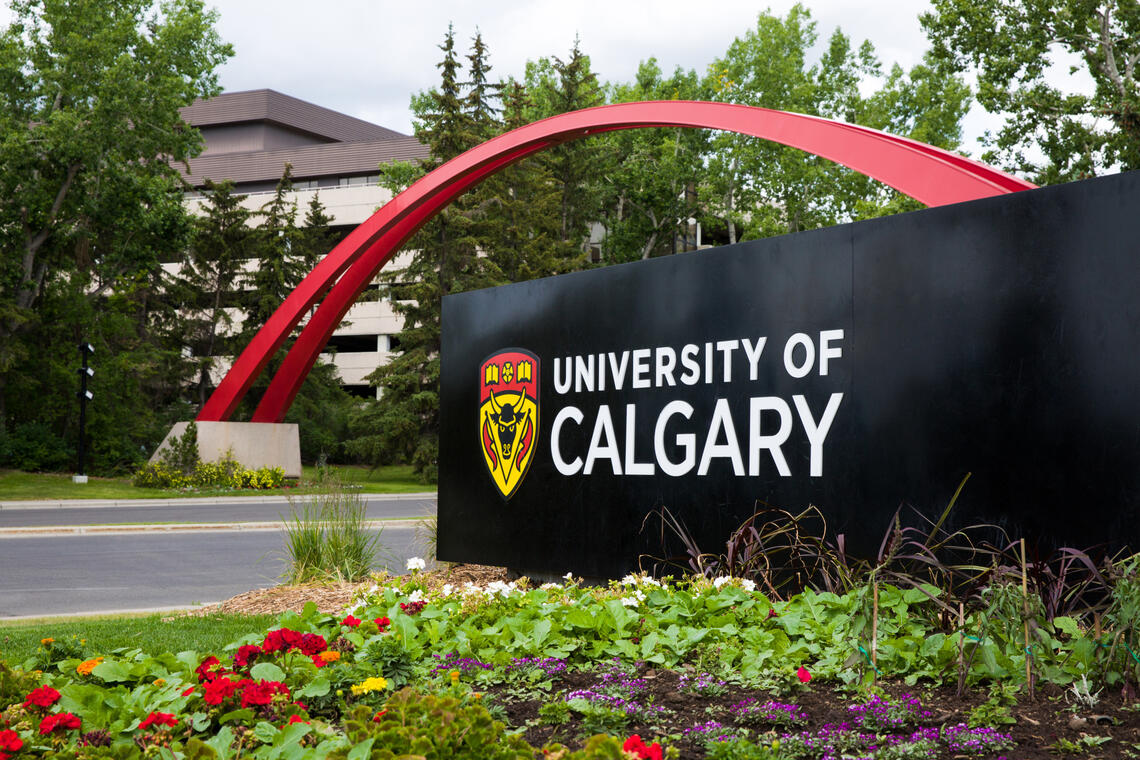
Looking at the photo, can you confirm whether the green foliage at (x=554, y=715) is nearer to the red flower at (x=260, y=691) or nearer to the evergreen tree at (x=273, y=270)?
the red flower at (x=260, y=691)

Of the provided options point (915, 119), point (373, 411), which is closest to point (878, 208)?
point (915, 119)

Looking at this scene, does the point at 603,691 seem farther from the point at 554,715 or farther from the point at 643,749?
the point at 643,749

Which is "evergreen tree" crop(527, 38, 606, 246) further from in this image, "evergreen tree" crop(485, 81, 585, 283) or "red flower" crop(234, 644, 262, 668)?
"red flower" crop(234, 644, 262, 668)

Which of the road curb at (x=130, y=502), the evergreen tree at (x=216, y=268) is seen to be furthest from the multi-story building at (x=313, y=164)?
the road curb at (x=130, y=502)

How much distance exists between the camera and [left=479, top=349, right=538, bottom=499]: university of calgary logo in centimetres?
824

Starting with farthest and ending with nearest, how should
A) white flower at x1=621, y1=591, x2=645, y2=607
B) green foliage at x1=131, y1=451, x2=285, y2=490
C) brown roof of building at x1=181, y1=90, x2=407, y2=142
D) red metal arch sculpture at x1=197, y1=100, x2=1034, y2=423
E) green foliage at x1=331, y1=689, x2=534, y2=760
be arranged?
brown roof of building at x1=181, y1=90, x2=407, y2=142 → green foliage at x1=131, y1=451, x2=285, y2=490 → red metal arch sculpture at x1=197, y1=100, x2=1034, y2=423 → white flower at x1=621, y1=591, x2=645, y2=607 → green foliage at x1=331, y1=689, x2=534, y2=760

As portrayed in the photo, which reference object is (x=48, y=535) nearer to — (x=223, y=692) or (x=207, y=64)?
(x=223, y=692)

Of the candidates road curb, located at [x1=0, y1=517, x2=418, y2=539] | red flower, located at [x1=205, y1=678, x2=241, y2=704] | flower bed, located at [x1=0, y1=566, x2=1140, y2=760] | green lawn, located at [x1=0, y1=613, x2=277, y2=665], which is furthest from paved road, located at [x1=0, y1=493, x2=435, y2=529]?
red flower, located at [x1=205, y1=678, x2=241, y2=704]

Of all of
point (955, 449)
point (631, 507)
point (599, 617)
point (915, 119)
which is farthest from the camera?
point (915, 119)

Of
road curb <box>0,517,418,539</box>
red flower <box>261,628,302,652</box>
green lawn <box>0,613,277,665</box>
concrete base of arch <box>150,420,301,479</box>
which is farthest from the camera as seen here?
concrete base of arch <box>150,420,301,479</box>

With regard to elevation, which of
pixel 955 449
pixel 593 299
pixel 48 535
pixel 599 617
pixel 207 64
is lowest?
pixel 48 535

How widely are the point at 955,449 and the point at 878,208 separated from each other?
1311 inches

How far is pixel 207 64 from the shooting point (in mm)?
32750

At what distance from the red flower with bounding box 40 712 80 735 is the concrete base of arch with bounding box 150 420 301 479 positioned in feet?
81.6
